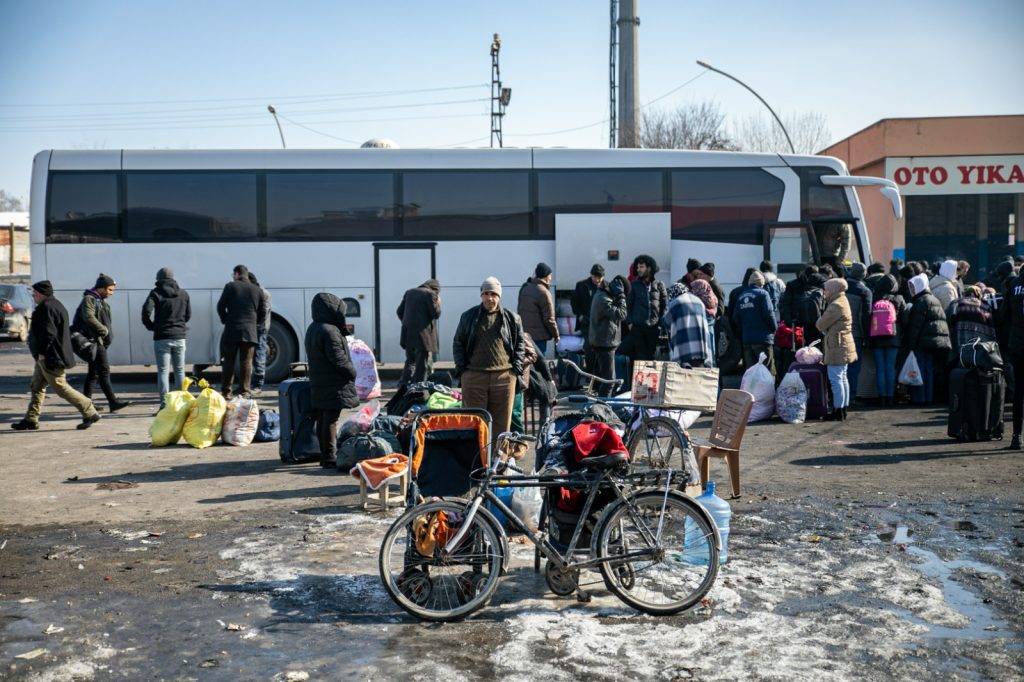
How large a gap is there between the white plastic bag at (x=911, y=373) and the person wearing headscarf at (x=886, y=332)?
0.14 meters

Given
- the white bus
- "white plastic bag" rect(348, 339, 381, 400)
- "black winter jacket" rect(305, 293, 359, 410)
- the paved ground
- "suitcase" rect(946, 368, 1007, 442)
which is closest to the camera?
the paved ground

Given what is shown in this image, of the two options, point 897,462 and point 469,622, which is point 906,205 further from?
point 469,622

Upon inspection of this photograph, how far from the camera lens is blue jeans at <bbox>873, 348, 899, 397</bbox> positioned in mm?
14984

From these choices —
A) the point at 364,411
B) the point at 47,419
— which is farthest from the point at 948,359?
the point at 47,419

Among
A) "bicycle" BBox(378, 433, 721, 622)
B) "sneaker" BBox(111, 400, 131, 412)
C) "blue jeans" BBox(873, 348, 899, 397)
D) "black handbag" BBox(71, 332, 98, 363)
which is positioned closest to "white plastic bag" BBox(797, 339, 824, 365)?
"blue jeans" BBox(873, 348, 899, 397)

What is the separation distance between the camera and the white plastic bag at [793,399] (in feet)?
44.7

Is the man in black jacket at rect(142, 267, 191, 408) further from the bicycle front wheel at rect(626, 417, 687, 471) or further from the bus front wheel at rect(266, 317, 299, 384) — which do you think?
the bicycle front wheel at rect(626, 417, 687, 471)

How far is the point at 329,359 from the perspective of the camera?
1038 centimetres

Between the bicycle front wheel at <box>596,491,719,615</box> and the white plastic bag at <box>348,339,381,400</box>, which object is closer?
the bicycle front wheel at <box>596,491,719,615</box>

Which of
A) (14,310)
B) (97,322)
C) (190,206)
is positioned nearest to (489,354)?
(97,322)

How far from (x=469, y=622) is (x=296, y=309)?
43.4ft

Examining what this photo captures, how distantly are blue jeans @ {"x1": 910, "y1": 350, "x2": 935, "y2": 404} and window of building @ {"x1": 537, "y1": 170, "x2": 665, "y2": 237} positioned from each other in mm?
5642

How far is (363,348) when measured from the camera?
15375 millimetres

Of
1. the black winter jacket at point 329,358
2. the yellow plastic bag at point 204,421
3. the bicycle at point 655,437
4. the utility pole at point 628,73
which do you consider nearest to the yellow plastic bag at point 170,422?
the yellow plastic bag at point 204,421
